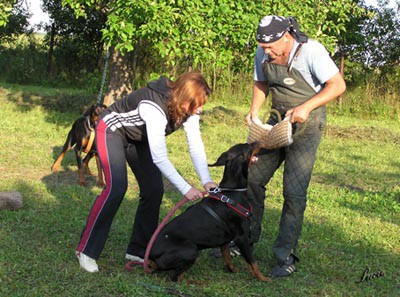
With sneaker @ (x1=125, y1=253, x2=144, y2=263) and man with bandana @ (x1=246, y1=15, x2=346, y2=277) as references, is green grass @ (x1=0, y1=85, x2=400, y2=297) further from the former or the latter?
man with bandana @ (x1=246, y1=15, x2=346, y2=277)

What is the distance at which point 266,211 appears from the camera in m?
6.43

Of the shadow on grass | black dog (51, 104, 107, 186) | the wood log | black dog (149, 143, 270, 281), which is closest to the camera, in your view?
black dog (149, 143, 270, 281)

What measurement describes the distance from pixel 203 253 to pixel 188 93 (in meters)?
1.71

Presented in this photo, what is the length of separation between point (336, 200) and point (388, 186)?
1.53m

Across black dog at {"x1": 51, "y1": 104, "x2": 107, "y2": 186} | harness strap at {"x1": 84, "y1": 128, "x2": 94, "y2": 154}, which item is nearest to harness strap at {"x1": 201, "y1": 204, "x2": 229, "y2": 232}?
black dog at {"x1": 51, "y1": 104, "x2": 107, "y2": 186}

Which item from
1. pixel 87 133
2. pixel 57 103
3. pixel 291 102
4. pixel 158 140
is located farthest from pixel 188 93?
pixel 57 103

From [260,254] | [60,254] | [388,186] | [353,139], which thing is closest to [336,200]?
[388,186]

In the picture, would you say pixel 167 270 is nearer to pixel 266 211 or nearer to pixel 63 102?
pixel 266 211

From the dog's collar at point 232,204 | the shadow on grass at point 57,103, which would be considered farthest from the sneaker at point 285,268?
the shadow on grass at point 57,103

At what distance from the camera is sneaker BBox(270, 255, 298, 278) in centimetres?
455

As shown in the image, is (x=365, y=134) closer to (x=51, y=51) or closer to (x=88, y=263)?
(x=88, y=263)

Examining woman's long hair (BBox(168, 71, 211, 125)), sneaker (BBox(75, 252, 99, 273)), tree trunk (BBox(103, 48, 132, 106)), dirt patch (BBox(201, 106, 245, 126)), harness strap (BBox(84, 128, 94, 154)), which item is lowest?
sneaker (BBox(75, 252, 99, 273))

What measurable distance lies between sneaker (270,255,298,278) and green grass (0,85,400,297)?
0.07m

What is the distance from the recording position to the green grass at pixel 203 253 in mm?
4211
